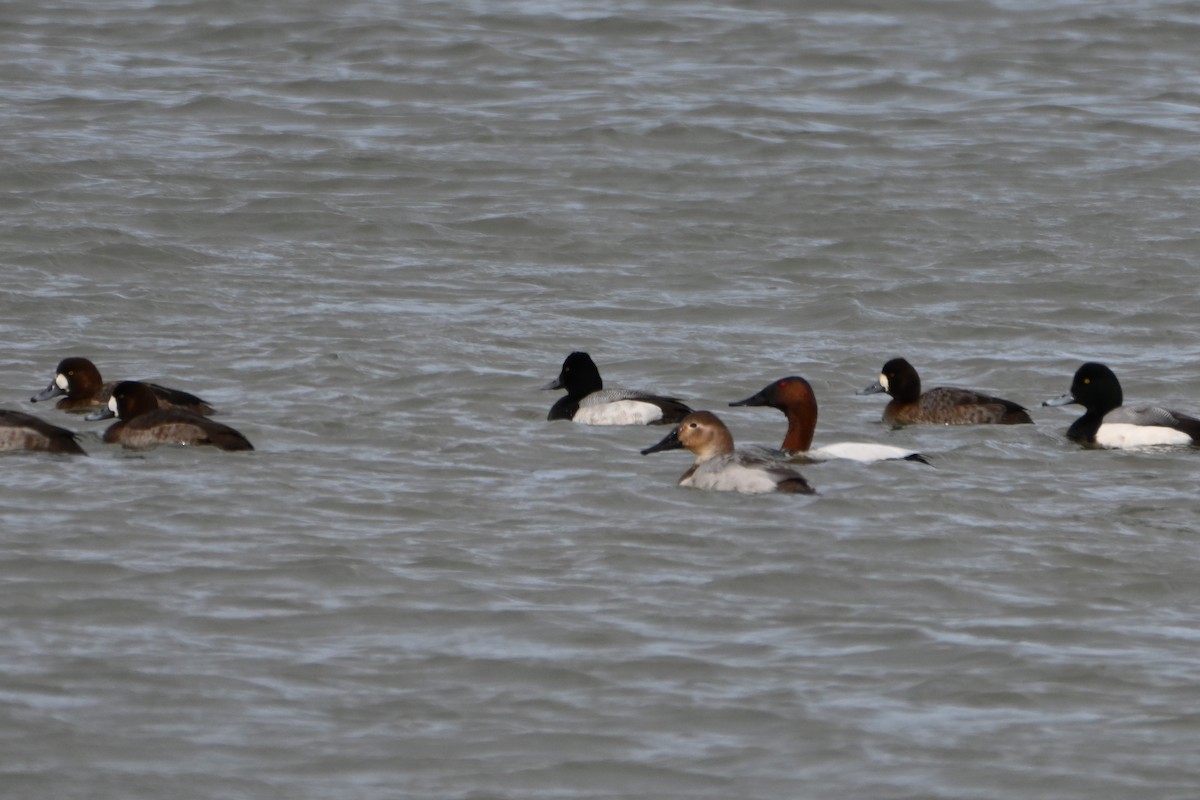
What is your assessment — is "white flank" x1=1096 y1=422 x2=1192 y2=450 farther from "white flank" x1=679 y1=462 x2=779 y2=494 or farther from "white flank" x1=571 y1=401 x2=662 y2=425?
"white flank" x1=571 y1=401 x2=662 y2=425

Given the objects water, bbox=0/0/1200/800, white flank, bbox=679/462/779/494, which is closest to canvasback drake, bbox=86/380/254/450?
water, bbox=0/0/1200/800

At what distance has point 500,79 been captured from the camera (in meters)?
22.6

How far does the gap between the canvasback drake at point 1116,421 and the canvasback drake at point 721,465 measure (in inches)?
82.1

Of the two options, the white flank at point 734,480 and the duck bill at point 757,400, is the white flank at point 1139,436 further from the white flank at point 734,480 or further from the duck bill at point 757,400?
the white flank at point 734,480

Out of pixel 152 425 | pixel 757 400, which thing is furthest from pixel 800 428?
pixel 152 425

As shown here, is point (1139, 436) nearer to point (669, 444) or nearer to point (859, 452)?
point (859, 452)

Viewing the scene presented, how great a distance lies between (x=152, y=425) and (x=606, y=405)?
248 cm

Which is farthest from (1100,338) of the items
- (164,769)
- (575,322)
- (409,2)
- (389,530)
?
(409,2)

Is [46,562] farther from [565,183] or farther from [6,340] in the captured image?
[565,183]

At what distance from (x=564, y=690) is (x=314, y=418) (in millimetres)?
4532

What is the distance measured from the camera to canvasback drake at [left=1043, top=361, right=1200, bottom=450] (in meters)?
10.8

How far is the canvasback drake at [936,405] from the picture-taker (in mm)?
11391

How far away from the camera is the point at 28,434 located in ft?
32.7

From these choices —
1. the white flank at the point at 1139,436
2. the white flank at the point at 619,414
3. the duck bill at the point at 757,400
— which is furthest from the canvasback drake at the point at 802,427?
the white flank at the point at 1139,436
